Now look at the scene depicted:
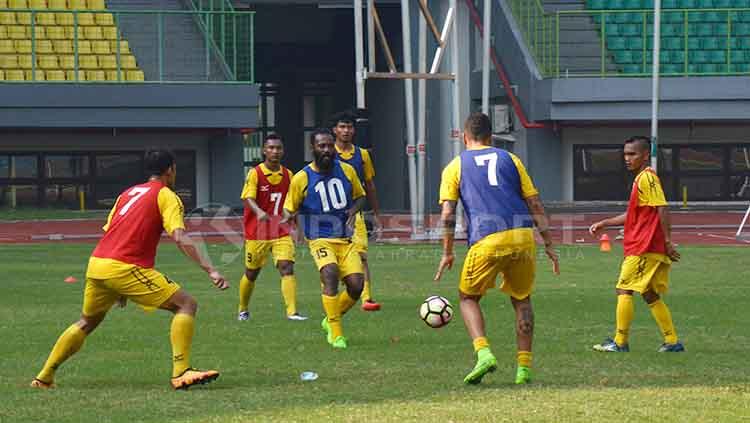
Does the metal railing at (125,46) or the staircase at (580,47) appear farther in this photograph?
the staircase at (580,47)

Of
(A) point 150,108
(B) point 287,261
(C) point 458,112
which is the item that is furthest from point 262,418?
(A) point 150,108

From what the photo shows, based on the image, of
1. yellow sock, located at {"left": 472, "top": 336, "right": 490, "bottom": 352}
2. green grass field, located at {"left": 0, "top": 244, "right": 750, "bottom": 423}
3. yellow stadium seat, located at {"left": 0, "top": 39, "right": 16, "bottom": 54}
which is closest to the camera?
green grass field, located at {"left": 0, "top": 244, "right": 750, "bottom": 423}

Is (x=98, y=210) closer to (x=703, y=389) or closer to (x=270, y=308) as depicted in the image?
(x=270, y=308)

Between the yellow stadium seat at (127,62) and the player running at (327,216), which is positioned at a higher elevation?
the yellow stadium seat at (127,62)

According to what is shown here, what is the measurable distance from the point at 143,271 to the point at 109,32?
30059 millimetres

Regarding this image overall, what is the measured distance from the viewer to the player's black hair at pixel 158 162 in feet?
34.2

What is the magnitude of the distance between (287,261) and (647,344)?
Answer: 4274 mm

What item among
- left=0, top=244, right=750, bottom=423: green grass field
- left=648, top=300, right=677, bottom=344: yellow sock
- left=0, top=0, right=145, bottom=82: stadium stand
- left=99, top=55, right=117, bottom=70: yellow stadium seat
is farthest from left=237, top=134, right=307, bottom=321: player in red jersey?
left=99, top=55, right=117, bottom=70: yellow stadium seat

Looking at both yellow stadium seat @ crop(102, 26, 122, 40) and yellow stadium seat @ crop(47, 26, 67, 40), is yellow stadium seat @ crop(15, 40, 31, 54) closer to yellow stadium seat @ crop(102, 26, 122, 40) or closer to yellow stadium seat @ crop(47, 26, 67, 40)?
yellow stadium seat @ crop(47, 26, 67, 40)

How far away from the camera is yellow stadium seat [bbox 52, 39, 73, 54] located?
38281mm

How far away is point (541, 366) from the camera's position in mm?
11406

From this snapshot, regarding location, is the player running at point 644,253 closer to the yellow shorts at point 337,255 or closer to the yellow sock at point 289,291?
the yellow shorts at point 337,255

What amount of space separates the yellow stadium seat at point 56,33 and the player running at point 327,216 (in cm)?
2658

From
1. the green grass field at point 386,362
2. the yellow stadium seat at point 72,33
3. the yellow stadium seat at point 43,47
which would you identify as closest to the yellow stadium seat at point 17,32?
the yellow stadium seat at point 43,47
